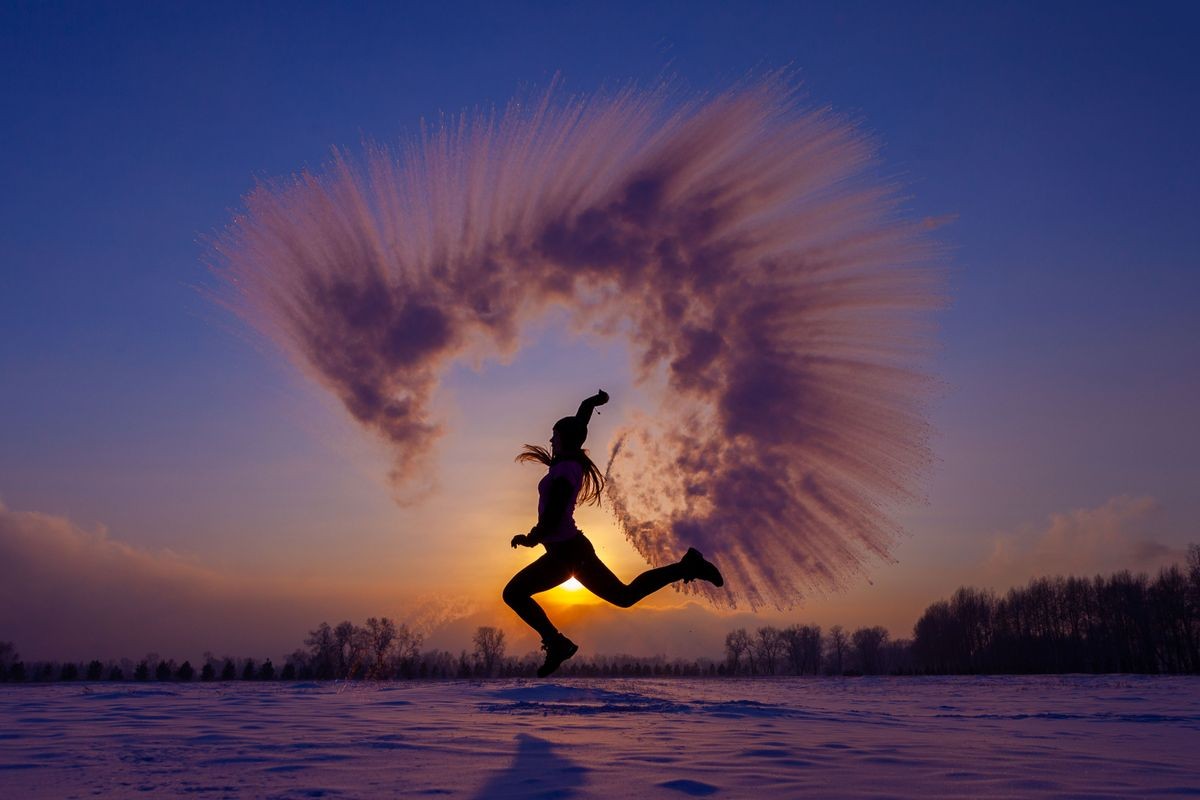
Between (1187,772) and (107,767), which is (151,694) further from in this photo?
(1187,772)

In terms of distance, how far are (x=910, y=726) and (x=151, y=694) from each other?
437 inches

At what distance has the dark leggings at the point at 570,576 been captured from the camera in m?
8.67

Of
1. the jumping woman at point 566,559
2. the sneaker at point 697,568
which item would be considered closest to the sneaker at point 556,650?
the jumping woman at point 566,559

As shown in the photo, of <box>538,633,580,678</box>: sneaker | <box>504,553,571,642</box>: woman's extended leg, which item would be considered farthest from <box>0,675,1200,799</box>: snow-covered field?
<box>504,553,571,642</box>: woman's extended leg

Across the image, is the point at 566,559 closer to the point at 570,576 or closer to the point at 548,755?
the point at 570,576

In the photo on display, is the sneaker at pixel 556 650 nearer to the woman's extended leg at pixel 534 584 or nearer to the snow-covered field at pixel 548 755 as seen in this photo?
the woman's extended leg at pixel 534 584

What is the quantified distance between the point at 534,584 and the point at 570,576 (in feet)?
1.41

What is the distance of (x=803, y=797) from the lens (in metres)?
4.25

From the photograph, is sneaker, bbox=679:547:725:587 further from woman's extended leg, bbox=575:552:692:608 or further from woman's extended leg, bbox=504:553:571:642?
woman's extended leg, bbox=504:553:571:642

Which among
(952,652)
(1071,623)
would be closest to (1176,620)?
(1071,623)

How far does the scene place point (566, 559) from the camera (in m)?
8.74

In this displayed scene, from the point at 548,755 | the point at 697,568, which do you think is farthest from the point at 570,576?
the point at 548,755

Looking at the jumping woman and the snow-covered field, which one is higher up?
the jumping woman

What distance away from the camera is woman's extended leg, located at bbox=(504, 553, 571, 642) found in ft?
28.3
